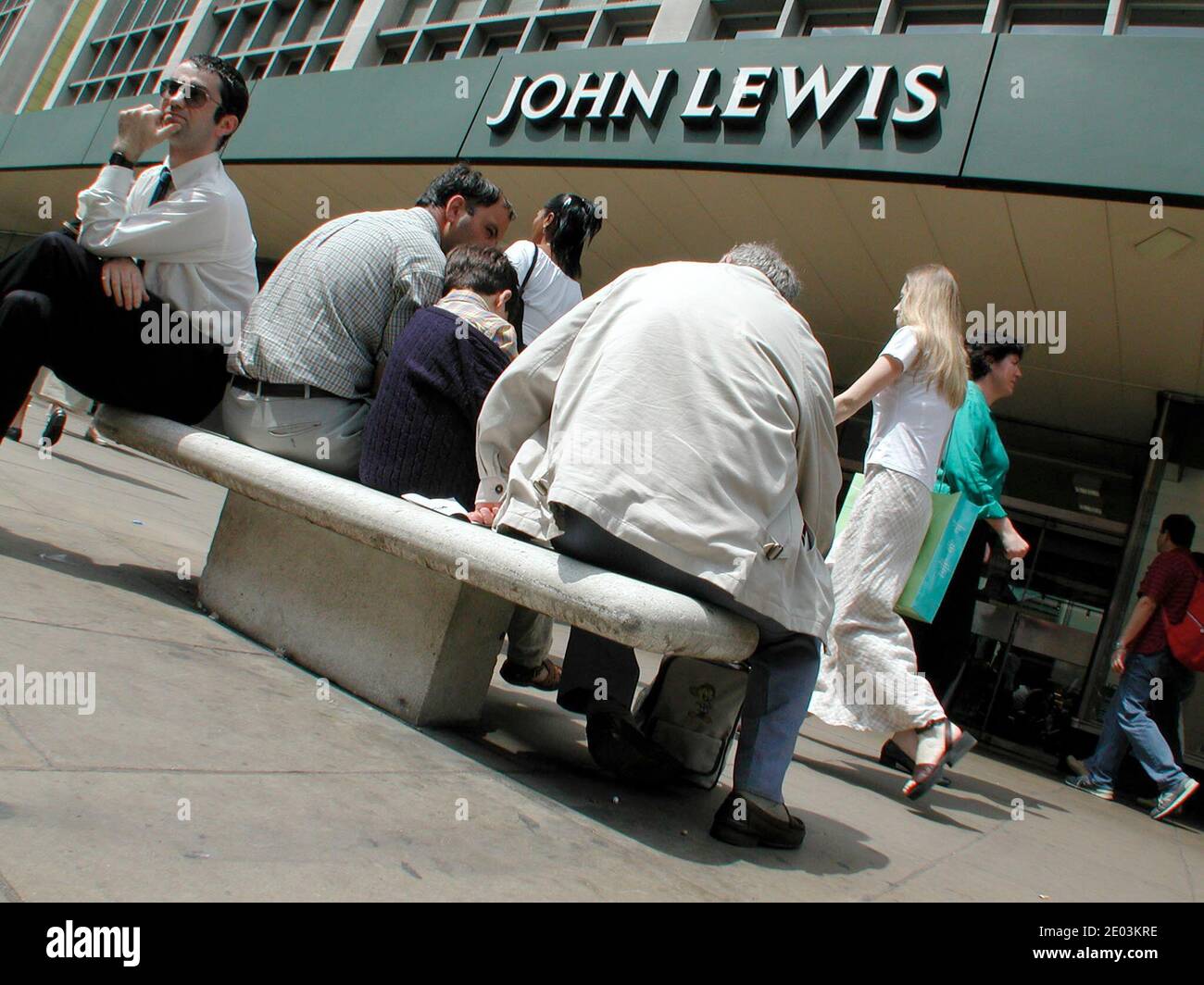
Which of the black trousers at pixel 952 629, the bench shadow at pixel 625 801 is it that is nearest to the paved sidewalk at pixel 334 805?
the bench shadow at pixel 625 801

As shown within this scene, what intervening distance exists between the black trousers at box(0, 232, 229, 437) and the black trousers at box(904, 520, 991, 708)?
307 cm

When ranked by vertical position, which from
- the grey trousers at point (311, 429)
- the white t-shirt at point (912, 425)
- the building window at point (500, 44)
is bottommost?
the grey trousers at point (311, 429)

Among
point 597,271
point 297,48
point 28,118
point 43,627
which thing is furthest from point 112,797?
point 28,118

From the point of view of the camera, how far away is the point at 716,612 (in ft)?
7.57

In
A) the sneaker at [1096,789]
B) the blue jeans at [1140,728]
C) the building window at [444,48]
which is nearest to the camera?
the blue jeans at [1140,728]

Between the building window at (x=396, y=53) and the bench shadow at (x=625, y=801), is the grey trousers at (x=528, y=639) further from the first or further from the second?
the building window at (x=396, y=53)

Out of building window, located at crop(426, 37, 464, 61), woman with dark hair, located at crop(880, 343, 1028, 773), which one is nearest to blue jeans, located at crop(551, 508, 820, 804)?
woman with dark hair, located at crop(880, 343, 1028, 773)

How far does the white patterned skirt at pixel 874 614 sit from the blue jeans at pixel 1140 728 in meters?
2.87

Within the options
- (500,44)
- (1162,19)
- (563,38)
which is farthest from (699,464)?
(500,44)

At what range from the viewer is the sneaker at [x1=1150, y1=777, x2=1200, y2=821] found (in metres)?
5.45

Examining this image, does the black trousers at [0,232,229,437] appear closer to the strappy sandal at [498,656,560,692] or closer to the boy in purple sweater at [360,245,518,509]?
the boy in purple sweater at [360,245,518,509]

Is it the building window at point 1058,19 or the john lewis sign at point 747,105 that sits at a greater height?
the building window at point 1058,19

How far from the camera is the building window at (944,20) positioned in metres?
8.48

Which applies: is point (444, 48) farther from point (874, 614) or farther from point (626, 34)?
point (874, 614)
